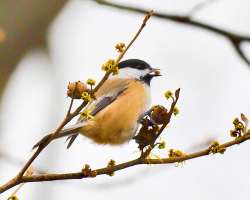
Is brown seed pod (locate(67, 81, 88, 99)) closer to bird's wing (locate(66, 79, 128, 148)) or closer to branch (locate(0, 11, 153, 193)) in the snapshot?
branch (locate(0, 11, 153, 193))

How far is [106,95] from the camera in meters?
3.04

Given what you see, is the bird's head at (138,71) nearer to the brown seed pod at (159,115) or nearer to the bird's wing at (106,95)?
the bird's wing at (106,95)

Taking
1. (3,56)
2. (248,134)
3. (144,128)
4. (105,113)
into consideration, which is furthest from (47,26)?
(248,134)

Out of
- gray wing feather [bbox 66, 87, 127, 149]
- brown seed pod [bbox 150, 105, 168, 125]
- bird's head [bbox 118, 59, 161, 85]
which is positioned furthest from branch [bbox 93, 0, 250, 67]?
brown seed pod [bbox 150, 105, 168, 125]

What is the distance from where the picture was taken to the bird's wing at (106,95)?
9.12 ft

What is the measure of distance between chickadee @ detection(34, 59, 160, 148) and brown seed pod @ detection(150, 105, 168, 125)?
1.66ft

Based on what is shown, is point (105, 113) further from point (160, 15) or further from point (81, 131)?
point (160, 15)

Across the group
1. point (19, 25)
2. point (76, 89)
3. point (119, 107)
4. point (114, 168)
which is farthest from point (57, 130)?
point (19, 25)

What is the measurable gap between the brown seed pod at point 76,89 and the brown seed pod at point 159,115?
0.25m

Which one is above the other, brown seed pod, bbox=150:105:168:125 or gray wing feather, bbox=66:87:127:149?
gray wing feather, bbox=66:87:127:149

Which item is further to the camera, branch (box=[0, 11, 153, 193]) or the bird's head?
the bird's head

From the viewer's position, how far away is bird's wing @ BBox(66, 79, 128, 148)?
278 cm

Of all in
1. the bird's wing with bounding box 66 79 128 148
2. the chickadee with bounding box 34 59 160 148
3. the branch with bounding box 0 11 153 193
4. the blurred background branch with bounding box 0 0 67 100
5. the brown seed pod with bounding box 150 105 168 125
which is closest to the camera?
the branch with bounding box 0 11 153 193

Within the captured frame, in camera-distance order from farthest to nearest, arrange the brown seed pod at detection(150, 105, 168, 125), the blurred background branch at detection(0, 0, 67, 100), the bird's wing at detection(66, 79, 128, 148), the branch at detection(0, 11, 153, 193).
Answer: the blurred background branch at detection(0, 0, 67, 100), the bird's wing at detection(66, 79, 128, 148), the brown seed pod at detection(150, 105, 168, 125), the branch at detection(0, 11, 153, 193)
